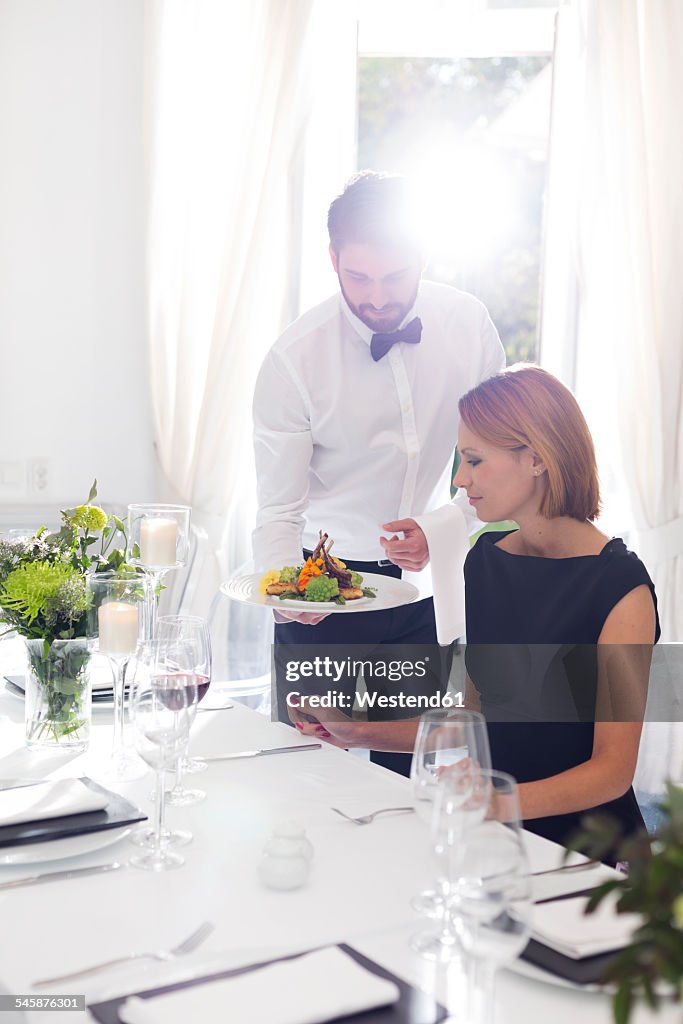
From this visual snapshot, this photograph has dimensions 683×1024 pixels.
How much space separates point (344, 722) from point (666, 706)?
2.71ft

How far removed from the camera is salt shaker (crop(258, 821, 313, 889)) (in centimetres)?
112

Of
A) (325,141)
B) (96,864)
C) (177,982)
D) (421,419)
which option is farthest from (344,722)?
(325,141)

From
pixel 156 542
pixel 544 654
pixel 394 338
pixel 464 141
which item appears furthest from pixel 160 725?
pixel 464 141

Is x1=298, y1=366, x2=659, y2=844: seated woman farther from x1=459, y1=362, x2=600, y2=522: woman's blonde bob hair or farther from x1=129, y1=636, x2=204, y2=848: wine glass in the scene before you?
x1=129, y1=636, x2=204, y2=848: wine glass

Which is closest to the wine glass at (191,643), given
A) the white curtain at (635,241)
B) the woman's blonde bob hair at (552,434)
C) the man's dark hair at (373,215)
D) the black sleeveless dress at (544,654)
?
the black sleeveless dress at (544,654)

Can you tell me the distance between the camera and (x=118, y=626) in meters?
1.49

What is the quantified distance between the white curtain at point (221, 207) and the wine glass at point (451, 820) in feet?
8.59

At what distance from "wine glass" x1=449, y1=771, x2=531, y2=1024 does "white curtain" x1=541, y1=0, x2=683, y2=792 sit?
8.80ft

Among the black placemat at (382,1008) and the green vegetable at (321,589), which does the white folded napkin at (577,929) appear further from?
the green vegetable at (321,589)

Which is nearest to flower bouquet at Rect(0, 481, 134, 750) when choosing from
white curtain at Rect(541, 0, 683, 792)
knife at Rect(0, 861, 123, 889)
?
knife at Rect(0, 861, 123, 889)

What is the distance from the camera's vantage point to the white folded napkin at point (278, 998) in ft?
2.77

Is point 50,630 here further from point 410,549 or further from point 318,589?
point 410,549

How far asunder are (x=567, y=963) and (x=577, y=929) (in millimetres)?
42

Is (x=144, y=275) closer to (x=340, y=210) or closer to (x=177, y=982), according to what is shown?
(x=340, y=210)
